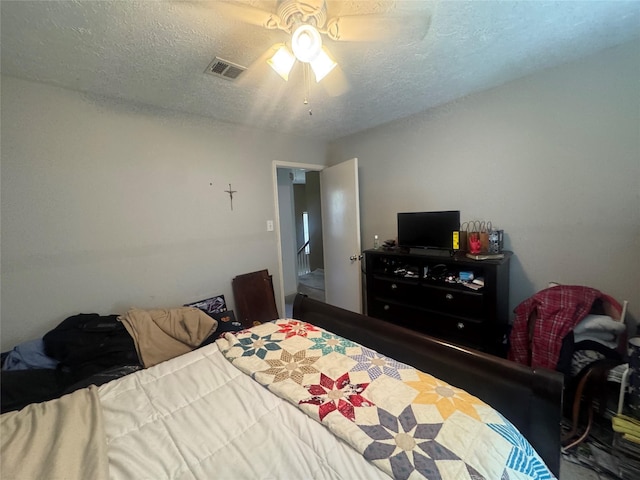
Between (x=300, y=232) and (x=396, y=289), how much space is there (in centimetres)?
402

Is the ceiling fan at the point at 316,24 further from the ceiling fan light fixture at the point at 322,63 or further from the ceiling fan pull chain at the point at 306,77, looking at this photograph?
the ceiling fan pull chain at the point at 306,77

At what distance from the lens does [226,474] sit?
0.74 meters

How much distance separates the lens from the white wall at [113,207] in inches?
65.5

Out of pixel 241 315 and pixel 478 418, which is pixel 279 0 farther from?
pixel 241 315

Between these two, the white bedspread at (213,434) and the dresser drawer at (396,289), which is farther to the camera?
the dresser drawer at (396,289)

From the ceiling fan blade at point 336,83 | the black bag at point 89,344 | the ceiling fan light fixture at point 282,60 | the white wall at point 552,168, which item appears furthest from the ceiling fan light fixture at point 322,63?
the black bag at point 89,344

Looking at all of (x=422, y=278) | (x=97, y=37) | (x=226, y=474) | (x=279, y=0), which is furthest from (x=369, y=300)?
(x=97, y=37)

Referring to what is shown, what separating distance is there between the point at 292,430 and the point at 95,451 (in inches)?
23.9

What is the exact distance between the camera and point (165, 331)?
190 centimetres

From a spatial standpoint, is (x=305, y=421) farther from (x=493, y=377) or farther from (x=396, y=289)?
(x=396, y=289)

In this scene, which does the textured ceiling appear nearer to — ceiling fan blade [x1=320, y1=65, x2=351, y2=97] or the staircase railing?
ceiling fan blade [x1=320, y1=65, x2=351, y2=97]

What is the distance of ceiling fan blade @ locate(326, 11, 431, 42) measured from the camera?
116 centimetres

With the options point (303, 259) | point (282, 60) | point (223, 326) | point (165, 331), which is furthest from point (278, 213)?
point (303, 259)

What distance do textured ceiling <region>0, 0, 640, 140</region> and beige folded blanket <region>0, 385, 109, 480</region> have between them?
1709mm
